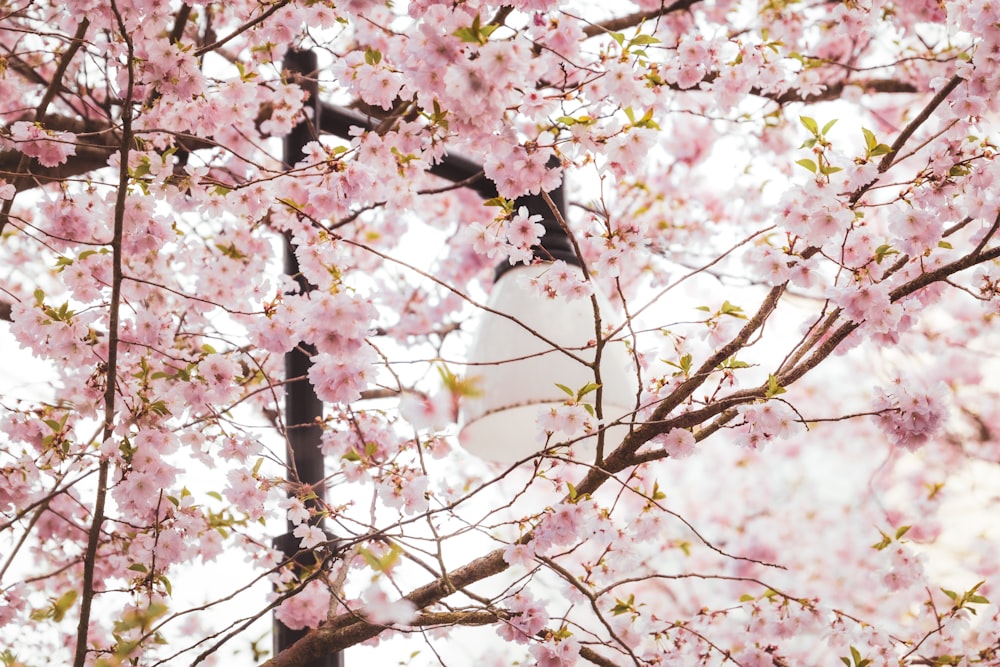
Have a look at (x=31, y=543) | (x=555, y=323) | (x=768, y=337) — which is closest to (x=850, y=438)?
(x=768, y=337)

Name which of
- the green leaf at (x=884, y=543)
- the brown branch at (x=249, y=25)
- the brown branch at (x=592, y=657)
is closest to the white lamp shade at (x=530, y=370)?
the brown branch at (x=592, y=657)

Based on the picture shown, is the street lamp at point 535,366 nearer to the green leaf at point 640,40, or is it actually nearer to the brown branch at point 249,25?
the green leaf at point 640,40

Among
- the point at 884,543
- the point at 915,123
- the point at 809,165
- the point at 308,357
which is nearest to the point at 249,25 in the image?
the point at 308,357

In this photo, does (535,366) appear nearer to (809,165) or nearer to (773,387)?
(773,387)

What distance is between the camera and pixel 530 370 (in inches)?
57.1

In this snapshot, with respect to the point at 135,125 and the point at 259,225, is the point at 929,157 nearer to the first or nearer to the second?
the point at 259,225

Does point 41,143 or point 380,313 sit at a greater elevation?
point 41,143

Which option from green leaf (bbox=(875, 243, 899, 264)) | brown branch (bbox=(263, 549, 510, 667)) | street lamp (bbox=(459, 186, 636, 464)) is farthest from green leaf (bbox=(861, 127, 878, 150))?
brown branch (bbox=(263, 549, 510, 667))

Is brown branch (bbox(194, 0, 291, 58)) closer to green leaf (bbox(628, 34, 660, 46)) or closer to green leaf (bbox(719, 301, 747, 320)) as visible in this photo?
green leaf (bbox(628, 34, 660, 46))

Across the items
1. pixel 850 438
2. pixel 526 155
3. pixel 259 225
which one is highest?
pixel 850 438

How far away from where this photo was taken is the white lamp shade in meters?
1.44

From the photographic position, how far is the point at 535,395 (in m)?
1.43

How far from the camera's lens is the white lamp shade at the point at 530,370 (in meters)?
1.44

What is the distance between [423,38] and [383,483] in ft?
2.66
